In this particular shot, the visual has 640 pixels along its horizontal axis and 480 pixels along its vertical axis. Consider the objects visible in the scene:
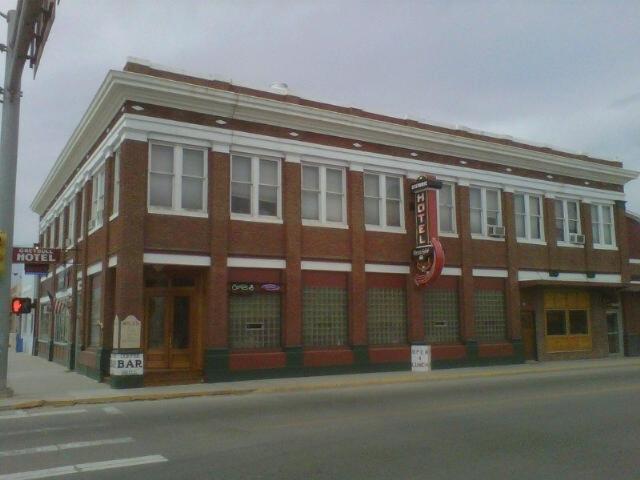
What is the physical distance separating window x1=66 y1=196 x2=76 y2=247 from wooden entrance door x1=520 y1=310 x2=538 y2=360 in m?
18.7

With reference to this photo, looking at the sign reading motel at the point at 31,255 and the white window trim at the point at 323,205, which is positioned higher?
the white window trim at the point at 323,205

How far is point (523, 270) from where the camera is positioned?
88.2 feet

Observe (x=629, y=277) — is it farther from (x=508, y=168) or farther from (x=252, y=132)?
(x=252, y=132)

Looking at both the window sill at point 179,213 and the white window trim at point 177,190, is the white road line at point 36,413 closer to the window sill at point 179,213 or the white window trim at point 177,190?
the window sill at point 179,213

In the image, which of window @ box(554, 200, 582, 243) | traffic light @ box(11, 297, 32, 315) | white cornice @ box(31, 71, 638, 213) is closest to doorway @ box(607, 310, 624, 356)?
window @ box(554, 200, 582, 243)

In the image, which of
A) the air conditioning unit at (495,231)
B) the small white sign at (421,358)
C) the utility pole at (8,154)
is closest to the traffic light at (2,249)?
the utility pole at (8,154)

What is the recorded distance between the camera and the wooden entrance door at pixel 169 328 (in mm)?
19734

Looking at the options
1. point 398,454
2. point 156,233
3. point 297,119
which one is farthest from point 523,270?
point 398,454

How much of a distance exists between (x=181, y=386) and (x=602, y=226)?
71.6 feet

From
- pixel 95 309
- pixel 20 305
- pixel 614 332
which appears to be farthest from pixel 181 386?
pixel 614 332

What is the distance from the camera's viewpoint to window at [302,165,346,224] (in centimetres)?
2184

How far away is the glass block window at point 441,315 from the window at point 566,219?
7.24m

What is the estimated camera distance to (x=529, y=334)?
88.8 feet

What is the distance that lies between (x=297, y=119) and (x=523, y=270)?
39.5 ft
